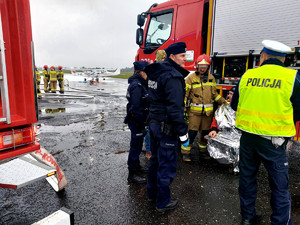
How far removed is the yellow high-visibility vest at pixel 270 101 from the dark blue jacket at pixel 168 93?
0.67m

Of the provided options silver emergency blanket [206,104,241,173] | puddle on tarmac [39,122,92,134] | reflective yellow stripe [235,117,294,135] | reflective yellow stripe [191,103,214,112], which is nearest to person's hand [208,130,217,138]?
silver emergency blanket [206,104,241,173]

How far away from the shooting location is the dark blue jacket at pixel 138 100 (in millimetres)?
3043

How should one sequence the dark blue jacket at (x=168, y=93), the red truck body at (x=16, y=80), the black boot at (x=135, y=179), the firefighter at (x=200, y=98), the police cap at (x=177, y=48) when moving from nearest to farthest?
the red truck body at (x=16, y=80)
the dark blue jacket at (x=168, y=93)
the police cap at (x=177, y=48)
the black boot at (x=135, y=179)
the firefighter at (x=200, y=98)

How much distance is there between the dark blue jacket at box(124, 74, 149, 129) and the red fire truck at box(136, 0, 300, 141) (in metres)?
1.97

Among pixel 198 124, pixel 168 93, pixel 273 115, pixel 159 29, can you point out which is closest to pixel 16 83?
pixel 168 93

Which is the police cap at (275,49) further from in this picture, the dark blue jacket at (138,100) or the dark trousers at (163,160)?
the dark blue jacket at (138,100)

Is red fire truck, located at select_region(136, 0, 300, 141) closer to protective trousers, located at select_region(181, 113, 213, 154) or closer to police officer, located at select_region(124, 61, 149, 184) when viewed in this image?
protective trousers, located at select_region(181, 113, 213, 154)

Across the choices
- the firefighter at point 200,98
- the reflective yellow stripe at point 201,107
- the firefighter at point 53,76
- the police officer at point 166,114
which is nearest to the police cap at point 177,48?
the police officer at point 166,114

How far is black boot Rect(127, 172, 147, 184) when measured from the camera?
125 inches

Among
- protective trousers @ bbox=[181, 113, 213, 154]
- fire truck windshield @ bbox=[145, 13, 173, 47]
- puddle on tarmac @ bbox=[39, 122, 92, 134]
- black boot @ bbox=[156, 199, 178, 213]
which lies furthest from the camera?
puddle on tarmac @ bbox=[39, 122, 92, 134]

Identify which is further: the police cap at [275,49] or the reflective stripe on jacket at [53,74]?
the reflective stripe on jacket at [53,74]

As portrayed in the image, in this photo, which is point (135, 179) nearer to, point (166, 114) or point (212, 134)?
point (166, 114)

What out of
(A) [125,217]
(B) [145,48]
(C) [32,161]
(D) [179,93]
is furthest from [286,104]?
(B) [145,48]

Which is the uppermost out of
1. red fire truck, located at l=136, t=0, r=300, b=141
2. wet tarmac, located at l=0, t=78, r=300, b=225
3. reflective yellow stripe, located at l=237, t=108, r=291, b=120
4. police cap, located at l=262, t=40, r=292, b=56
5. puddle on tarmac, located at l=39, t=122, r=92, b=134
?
red fire truck, located at l=136, t=0, r=300, b=141
